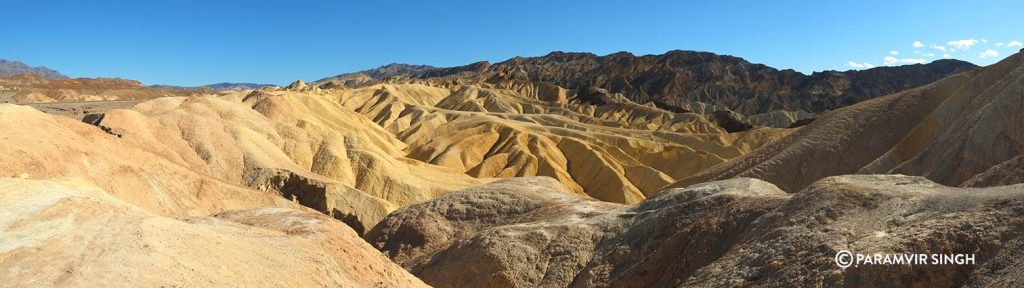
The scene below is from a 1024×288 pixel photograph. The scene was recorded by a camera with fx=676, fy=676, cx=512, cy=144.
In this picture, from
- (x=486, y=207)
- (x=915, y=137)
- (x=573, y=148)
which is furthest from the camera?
(x=573, y=148)

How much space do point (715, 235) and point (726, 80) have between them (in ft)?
402

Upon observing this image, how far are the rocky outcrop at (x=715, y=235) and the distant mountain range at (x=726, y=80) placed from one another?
8127 centimetres

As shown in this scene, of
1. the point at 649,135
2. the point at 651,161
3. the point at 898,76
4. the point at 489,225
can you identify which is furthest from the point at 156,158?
the point at 898,76

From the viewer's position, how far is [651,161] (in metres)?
52.3

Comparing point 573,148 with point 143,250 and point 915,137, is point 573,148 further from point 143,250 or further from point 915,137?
point 143,250

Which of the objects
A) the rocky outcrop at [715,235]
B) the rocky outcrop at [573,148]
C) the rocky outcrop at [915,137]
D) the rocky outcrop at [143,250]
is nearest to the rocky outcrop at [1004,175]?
the rocky outcrop at [715,235]

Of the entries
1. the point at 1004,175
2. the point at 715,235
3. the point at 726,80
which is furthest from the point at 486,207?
the point at 726,80

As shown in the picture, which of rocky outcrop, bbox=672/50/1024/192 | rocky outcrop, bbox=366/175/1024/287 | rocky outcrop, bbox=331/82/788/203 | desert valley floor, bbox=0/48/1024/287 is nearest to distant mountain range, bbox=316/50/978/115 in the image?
rocky outcrop, bbox=331/82/788/203

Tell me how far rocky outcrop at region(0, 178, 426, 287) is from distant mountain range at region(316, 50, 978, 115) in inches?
3519

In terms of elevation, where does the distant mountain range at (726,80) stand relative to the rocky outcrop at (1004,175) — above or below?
above

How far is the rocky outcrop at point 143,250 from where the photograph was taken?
7.76 m

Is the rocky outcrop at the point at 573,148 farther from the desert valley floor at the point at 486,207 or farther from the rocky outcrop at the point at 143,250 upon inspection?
the rocky outcrop at the point at 143,250

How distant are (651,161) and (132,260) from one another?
46764mm

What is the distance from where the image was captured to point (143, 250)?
844 cm
